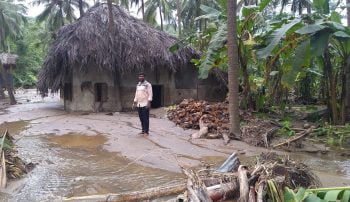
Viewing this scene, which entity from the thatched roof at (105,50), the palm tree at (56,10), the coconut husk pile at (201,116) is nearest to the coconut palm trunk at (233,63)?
the coconut husk pile at (201,116)

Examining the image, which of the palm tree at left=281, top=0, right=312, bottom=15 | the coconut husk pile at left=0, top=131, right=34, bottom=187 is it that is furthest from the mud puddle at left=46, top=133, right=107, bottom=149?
the palm tree at left=281, top=0, right=312, bottom=15

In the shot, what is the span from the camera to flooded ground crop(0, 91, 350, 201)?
241 inches

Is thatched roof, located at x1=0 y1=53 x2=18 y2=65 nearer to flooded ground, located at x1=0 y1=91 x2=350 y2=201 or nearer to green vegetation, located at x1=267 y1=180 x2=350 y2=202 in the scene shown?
flooded ground, located at x1=0 y1=91 x2=350 y2=201

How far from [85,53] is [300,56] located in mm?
9384

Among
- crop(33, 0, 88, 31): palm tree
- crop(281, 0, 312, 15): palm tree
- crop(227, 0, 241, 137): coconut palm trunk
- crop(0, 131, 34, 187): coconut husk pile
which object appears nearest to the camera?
crop(0, 131, 34, 187): coconut husk pile

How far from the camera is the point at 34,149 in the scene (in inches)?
358

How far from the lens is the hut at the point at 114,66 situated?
618 inches

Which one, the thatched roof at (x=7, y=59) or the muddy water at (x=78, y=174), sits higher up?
the thatched roof at (x=7, y=59)

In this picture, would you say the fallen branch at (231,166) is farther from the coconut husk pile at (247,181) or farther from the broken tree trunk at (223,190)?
the broken tree trunk at (223,190)

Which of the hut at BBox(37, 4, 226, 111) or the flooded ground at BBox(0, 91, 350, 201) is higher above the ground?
the hut at BBox(37, 4, 226, 111)

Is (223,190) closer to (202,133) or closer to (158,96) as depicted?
(202,133)

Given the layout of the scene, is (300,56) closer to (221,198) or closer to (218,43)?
(218,43)

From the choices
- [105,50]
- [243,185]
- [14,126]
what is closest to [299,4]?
[105,50]

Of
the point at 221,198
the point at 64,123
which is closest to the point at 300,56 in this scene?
the point at 221,198
